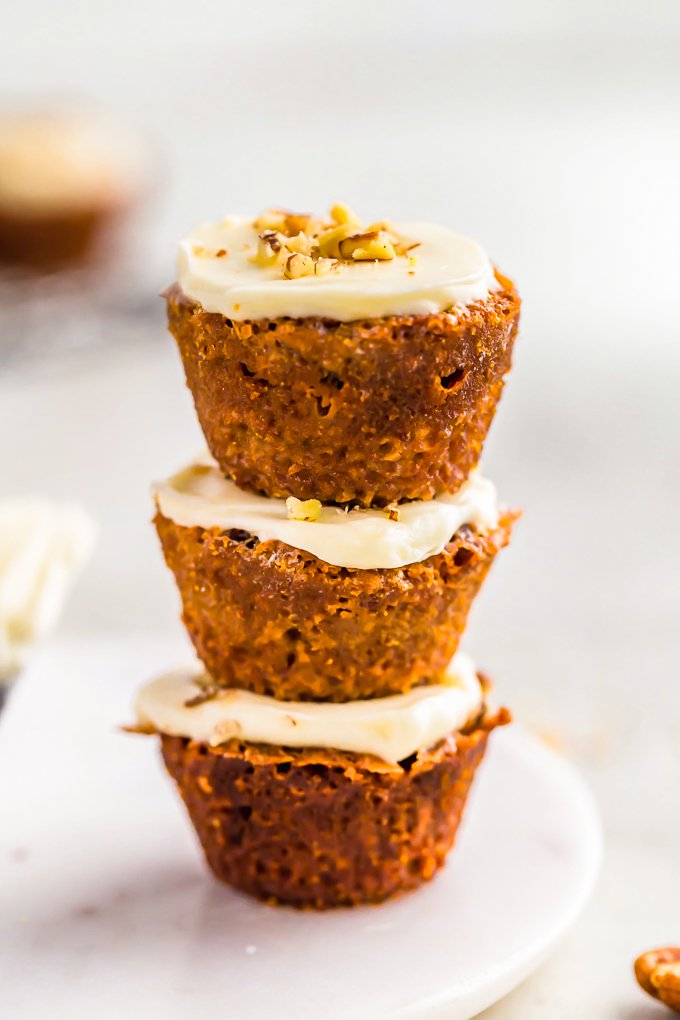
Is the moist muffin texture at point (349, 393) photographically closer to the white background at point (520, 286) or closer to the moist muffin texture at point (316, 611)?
the moist muffin texture at point (316, 611)

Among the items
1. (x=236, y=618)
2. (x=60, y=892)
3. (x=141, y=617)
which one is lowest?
(x=141, y=617)

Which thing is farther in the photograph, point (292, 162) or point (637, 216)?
point (292, 162)

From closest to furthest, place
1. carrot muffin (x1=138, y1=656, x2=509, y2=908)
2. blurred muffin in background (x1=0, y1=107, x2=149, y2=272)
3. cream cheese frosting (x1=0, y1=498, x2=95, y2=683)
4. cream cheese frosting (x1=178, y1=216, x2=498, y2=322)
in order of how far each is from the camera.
→ cream cheese frosting (x1=178, y1=216, x2=498, y2=322)
carrot muffin (x1=138, y1=656, x2=509, y2=908)
cream cheese frosting (x1=0, y1=498, x2=95, y2=683)
blurred muffin in background (x1=0, y1=107, x2=149, y2=272)

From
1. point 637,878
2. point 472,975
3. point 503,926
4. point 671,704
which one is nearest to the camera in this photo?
point 472,975

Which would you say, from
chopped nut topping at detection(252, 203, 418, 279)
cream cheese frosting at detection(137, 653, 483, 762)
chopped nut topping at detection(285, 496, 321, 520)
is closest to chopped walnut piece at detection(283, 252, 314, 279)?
chopped nut topping at detection(252, 203, 418, 279)

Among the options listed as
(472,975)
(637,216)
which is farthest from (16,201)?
(472,975)

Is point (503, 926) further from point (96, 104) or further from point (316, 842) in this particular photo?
point (96, 104)

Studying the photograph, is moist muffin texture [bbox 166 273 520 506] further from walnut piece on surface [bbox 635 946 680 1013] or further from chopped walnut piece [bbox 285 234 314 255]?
walnut piece on surface [bbox 635 946 680 1013]

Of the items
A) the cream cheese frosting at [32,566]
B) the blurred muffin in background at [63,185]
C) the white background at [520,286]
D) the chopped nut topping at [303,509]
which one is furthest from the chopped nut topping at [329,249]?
the blurred muffin in background at [63,185]

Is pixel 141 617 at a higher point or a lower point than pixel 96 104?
lower
